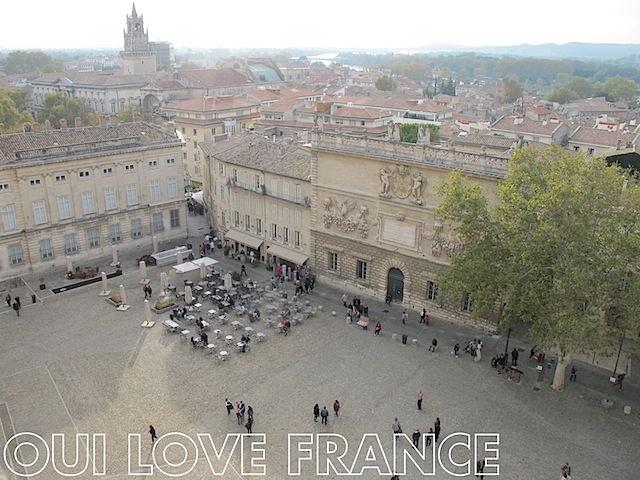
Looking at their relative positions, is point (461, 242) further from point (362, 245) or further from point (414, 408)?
point (414, 408)

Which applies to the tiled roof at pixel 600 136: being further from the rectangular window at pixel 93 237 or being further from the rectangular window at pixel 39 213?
the rectangular window at pixel 39 213

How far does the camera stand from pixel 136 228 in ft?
163

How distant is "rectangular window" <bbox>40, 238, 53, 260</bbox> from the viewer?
44344mm

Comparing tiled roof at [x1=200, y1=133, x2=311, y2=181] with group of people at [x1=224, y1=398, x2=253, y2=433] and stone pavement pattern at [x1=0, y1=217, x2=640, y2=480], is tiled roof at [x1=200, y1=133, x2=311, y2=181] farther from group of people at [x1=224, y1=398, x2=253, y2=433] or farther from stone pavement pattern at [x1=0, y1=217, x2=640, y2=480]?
group of people at [x1=224, y1=398, x2=253, y2=433]

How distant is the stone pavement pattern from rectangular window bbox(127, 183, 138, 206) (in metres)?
13.9

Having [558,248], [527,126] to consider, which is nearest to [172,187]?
[558,248]

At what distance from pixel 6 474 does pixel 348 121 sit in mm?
70028

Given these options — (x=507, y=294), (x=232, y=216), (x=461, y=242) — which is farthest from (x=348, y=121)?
(x=507, y=294)

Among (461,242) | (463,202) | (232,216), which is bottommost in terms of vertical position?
(232,216)

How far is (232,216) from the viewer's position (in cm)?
4972

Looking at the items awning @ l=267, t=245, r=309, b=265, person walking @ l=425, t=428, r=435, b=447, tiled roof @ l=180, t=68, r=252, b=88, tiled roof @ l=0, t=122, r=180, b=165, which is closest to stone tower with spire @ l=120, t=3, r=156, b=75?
tiled roof @ l=180, t=68, r=252, b=88

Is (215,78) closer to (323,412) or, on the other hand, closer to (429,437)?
(323,412)

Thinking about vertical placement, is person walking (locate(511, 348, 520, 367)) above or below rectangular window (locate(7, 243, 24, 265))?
below

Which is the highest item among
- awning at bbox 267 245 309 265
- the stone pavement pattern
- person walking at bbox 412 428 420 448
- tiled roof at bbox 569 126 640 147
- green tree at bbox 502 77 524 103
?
tiled roof at bbox 569 126 640 147
